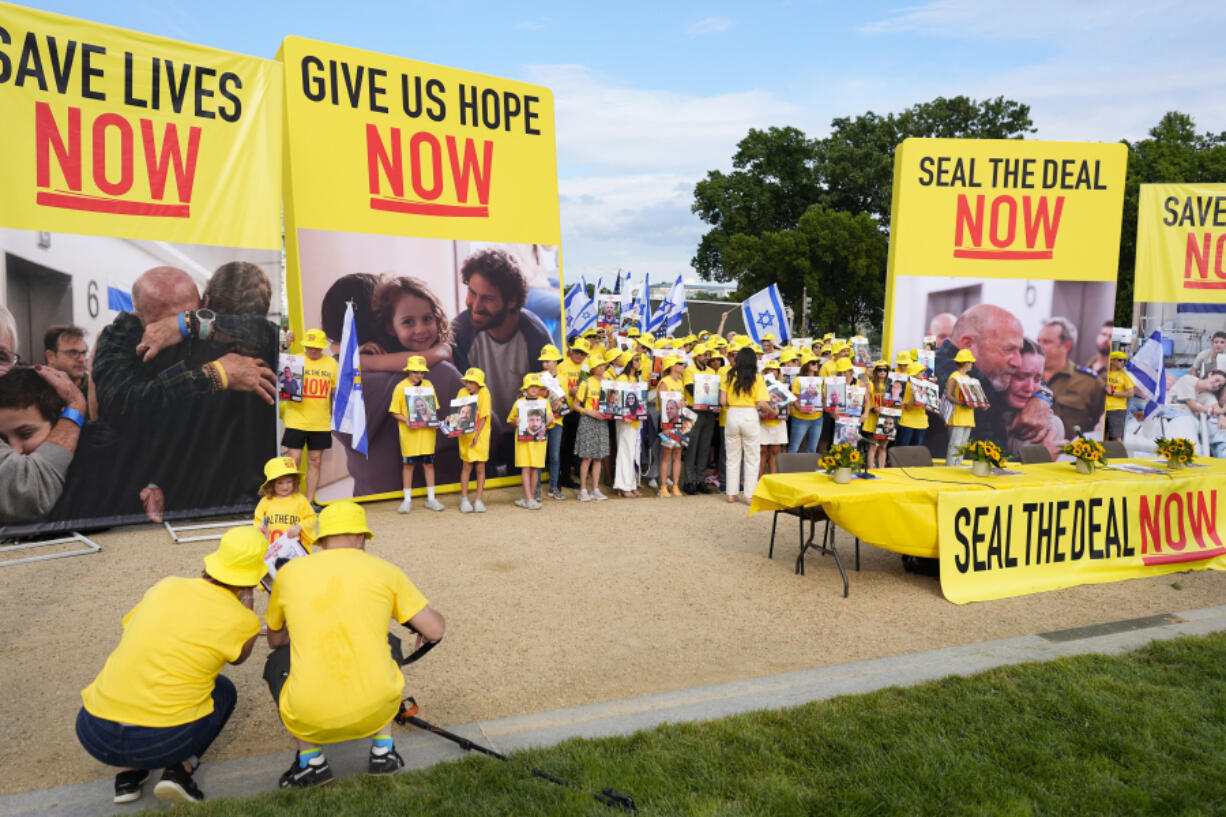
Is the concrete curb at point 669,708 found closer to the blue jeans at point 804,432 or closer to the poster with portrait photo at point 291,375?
the blue jeans at point 804,432

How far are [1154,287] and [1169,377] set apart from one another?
5.47 ft

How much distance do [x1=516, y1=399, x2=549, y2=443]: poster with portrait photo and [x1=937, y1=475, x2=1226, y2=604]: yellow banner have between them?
4.86 m

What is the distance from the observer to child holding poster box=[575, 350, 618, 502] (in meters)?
10.3

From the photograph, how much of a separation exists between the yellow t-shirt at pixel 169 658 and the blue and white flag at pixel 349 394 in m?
5.97

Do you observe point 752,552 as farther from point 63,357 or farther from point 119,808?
point 63,357

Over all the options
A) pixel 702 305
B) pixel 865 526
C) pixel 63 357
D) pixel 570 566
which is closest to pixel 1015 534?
pixel 865 526

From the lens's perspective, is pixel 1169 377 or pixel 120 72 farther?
pixel 1169 377

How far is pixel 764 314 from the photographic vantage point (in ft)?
55.0

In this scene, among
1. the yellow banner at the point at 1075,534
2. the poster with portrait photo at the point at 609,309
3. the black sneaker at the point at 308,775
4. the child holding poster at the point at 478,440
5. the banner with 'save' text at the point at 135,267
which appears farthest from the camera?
the poster with portrait photo at the point at 609,309

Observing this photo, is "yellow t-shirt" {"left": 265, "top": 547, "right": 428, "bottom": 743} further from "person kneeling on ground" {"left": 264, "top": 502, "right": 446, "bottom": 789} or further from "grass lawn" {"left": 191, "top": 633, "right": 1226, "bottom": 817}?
"grass lawn" {"left": 191, "top": 633, "right": 1226, "bottom": 817}

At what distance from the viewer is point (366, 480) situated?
1019 cm

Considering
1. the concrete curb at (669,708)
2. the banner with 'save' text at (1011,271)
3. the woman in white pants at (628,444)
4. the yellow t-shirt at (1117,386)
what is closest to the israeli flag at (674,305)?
the banner with 'save' text at (1011,271)

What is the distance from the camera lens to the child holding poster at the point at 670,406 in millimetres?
10391

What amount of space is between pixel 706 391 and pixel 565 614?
5.04m
